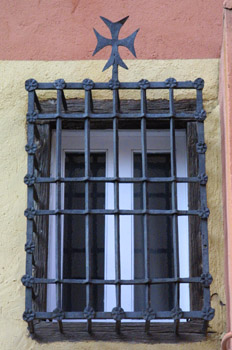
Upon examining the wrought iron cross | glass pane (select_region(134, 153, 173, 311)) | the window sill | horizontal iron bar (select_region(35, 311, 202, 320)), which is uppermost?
the wrought iron cross

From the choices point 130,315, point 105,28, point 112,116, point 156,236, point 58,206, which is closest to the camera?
point 130,315

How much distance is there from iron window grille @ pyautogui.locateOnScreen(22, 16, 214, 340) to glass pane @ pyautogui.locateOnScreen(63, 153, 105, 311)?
0.30 feet

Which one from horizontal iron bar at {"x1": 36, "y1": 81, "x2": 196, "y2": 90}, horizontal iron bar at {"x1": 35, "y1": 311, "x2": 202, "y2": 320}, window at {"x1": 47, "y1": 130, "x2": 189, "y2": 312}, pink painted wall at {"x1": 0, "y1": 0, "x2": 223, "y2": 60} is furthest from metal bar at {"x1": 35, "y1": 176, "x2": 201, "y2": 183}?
pink painted wall at {"x1": 0, "y1": 0, "x2": 223, "y2": 60}

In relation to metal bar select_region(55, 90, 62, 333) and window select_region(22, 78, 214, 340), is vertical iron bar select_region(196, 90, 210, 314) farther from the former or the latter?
metal bar select_region(55, 90, 62, 333)

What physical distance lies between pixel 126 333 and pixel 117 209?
0.54 meters

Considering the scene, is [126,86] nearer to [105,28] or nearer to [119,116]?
[119,116]

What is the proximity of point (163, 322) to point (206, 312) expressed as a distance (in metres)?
0.26

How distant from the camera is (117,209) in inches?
150

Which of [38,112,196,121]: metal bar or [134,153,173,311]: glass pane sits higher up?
[38,112,196,121]: metal bar

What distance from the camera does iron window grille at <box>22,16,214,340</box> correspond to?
12.3ft

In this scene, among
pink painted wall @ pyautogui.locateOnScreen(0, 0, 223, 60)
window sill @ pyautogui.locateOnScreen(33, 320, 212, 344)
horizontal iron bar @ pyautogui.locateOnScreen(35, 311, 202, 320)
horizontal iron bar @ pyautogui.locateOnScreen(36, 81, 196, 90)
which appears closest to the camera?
horizontal iron bar @ pyautogui.locateOnScreen(35, 311, 202, 320)

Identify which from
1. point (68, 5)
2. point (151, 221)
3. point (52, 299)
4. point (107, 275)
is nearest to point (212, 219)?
point (151, 221)

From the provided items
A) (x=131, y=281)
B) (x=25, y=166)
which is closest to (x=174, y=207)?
(x=131, y=281)

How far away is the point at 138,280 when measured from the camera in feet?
12.3
